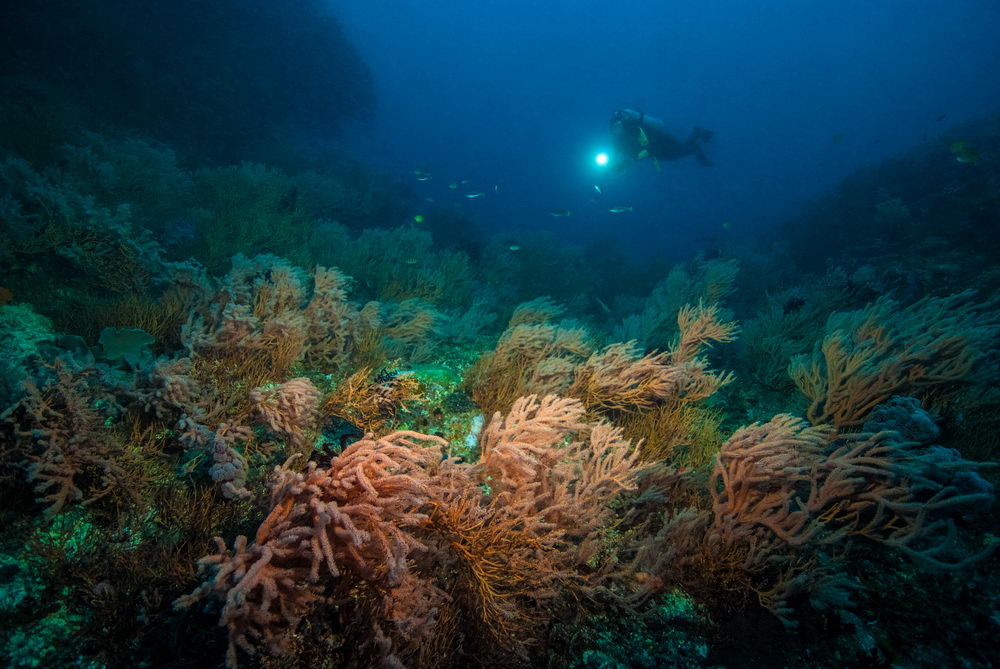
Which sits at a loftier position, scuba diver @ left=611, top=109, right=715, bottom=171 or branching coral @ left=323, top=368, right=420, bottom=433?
scuba diver @ left=611, top=109, right=715, bottom=171

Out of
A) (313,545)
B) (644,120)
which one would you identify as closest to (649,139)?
(644,120)

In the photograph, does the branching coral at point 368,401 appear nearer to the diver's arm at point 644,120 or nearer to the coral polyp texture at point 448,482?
the coral polyp texture at point 448,482

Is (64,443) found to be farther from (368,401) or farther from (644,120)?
(644,120)

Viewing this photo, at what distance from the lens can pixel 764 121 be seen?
4126 inches

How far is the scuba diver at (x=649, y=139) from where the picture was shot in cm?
1741

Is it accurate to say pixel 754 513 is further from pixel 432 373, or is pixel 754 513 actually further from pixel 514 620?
pixel 432 373

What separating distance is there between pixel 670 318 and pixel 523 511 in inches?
243

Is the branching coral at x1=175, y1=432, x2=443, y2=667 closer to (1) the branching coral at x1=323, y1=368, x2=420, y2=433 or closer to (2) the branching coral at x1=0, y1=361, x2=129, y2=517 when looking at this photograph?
(2) the branching coral at x1=0, y1=361, x2=129, y2=517

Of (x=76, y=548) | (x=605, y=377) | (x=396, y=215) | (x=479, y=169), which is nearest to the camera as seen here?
(x=76, y=548)

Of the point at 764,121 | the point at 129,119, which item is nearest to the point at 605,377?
the point at 129,119

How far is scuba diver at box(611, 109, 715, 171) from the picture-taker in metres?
17.4

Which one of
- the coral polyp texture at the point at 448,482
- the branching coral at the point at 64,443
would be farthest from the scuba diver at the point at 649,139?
the branching coral at the point at 64,443

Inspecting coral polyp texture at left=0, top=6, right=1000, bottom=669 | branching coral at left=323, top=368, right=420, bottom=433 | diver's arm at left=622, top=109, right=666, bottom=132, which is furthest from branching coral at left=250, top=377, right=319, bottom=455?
diver's arm at left=622, top=109, right=666, bottom=132

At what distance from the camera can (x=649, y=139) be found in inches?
707
